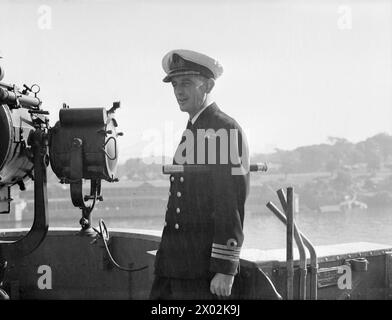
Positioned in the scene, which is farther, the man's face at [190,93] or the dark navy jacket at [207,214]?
the man's face at [190,93]

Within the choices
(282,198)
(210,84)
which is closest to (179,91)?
(210,84)

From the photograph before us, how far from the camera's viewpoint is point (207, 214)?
7.67 feet

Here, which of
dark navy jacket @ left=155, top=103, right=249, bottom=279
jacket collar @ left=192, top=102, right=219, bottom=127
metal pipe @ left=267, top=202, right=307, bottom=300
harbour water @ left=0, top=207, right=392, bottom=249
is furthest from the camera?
harbour water @ left=0, top=207, right=392, bottom=249

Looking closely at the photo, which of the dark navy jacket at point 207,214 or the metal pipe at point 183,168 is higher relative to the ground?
the metal pipe at point 183,168

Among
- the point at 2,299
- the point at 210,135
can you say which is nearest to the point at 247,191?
the point at 210,135

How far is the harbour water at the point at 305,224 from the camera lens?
2939 centimetres

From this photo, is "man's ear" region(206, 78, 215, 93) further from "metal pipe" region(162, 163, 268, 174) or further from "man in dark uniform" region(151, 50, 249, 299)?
"metal pipe" region(162, 163, 268, 174)

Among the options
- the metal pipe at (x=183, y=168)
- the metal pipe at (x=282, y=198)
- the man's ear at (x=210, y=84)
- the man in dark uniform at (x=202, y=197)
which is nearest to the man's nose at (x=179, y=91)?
the man in dark uniform at (x=202, y=197)

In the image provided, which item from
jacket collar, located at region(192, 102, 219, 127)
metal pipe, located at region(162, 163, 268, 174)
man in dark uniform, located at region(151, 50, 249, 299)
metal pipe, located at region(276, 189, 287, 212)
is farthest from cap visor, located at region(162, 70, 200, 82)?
metal pipe, located at region(276, 189, 287, 212)

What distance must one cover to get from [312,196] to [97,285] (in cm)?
3966

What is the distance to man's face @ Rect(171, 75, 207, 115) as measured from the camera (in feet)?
7.82

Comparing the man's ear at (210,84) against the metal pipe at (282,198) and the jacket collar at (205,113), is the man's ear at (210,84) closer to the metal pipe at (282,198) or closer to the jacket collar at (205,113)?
the jacket collar at (205,113)

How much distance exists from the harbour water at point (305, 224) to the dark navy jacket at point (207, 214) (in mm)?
23360

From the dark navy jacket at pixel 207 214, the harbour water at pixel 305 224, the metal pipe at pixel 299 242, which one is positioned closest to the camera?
the dark navy jacket at pixel 207 214
